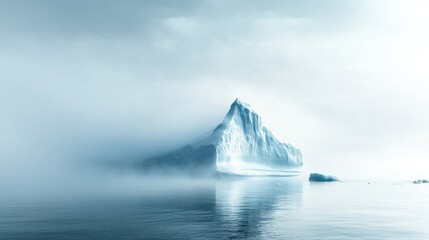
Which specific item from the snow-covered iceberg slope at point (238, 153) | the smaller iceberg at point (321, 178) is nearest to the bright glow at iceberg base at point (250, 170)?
the snow-covered iceberg slope at point (238, 153)

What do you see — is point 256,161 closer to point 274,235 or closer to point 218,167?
point 218,167

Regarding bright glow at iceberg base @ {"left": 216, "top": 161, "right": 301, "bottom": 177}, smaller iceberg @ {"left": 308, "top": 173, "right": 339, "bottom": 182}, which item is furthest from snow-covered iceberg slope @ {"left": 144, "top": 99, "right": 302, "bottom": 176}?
smaller iceberg @ {"left": 308, "top": 173, "right": 339, "bottom": 182}

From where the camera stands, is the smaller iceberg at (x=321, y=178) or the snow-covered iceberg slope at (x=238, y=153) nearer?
the snow-covered iceberg slope at (x=238, y=153)

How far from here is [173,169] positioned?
404ft

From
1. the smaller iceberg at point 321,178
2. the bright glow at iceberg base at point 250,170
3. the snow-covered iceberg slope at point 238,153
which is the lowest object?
the smaller iceberg at point 321,178

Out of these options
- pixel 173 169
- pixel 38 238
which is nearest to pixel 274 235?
pixel 38 238

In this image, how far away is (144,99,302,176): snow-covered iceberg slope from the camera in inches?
4353

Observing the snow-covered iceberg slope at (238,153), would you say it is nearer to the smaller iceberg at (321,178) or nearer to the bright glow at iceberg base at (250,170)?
the bright glow at iceberg base at (250,170)

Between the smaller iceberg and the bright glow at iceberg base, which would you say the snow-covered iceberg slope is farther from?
the smaller iceberg

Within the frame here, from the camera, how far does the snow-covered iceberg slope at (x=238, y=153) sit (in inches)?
4353

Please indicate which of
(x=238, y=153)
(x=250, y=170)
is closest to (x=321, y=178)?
(x=250, y=170)

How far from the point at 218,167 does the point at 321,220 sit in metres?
84.1

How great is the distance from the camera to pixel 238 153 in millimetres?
118250

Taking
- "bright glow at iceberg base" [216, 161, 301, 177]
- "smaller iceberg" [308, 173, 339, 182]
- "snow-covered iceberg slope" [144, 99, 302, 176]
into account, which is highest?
"snow-covered iceberg slope" [144, 99, 302, 176]
